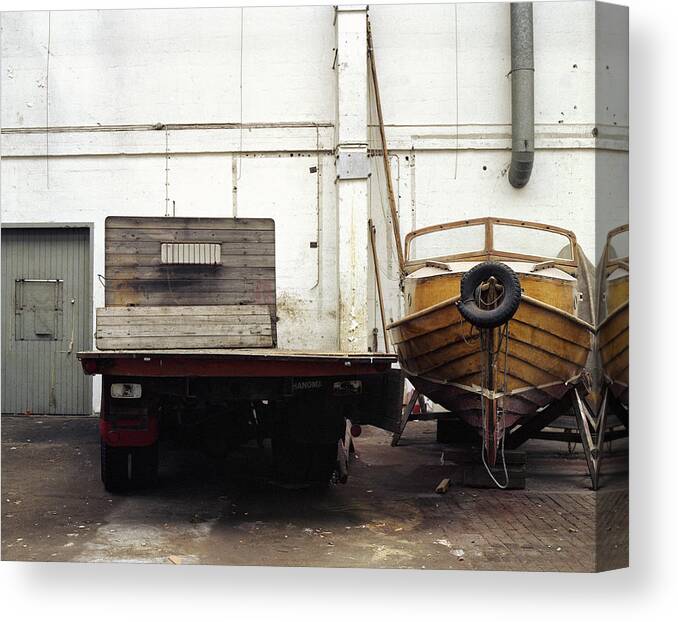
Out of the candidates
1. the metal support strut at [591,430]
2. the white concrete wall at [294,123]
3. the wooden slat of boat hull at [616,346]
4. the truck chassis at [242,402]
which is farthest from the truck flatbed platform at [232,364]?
the metal support strut at [591,430]

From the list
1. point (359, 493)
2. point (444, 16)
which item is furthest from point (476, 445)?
point (444, 16)

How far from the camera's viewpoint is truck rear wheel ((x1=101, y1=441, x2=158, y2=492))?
520cm

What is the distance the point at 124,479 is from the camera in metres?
5.28

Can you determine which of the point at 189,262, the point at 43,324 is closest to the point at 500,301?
the point at 189,262

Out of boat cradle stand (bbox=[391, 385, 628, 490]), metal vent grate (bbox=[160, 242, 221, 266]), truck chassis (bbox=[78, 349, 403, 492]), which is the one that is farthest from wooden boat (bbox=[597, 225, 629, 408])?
metal vent grate (bbox=[160, 242, 221, 266])

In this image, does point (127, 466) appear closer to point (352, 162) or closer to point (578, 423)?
point (352, 162)

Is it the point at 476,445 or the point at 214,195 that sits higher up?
the point at 214,195

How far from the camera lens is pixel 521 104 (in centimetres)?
544

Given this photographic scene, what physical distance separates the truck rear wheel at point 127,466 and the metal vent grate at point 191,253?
163 centimetres

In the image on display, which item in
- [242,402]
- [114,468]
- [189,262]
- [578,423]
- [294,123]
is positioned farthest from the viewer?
[189,262]

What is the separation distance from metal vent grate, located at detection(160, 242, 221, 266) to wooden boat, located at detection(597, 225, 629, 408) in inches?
119

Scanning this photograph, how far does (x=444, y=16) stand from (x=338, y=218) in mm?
1654

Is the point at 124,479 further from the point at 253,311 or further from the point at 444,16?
the point at 444,16

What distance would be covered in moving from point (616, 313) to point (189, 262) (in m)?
3.36
